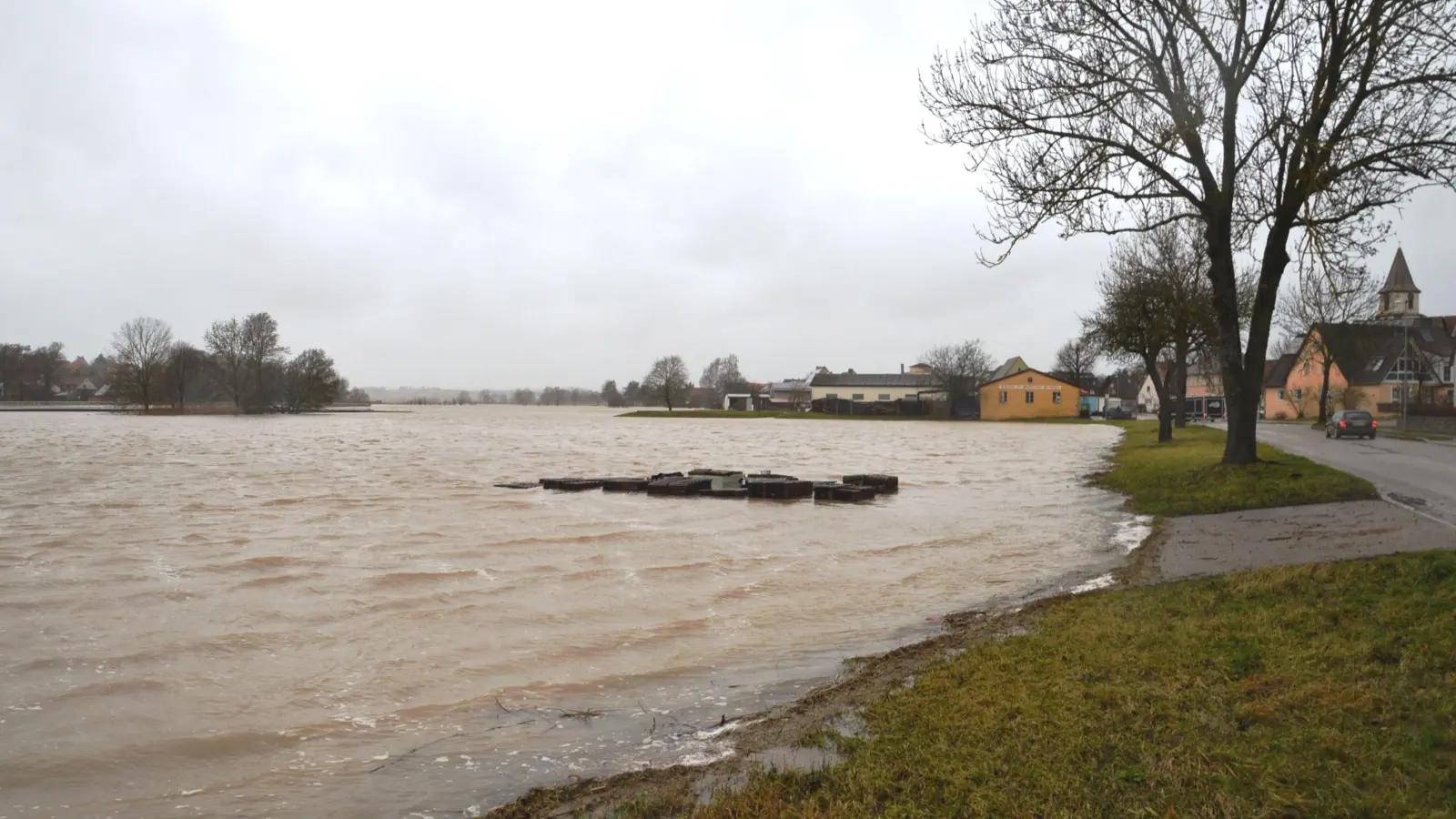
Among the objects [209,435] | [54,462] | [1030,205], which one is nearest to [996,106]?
[1030,205]

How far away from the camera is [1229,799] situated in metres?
3.48

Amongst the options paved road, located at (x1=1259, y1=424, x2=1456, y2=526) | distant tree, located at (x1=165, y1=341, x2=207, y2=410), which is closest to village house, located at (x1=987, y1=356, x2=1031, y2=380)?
paved road, located at (x1=1259, y1=424, x2=1456, y2=526)

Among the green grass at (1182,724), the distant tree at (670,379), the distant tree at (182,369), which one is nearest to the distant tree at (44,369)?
the distant tree at (182,369)

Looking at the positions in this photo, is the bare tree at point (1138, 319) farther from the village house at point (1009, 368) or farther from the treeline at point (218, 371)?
the treeline at point (218, 371)

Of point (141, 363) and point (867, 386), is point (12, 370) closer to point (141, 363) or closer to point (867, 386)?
point (141, 363)

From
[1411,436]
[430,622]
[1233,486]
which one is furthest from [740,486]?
[1411,436]

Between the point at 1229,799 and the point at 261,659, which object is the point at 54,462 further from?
the point at 1229,799

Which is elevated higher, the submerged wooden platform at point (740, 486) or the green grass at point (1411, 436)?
the green grass at point (1411, 436)

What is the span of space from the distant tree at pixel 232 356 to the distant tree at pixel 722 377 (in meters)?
74.4

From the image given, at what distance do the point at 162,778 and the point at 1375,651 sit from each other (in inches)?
289

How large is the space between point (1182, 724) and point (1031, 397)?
84.5m

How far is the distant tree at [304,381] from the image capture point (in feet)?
347

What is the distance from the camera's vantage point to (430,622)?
8.69 metres

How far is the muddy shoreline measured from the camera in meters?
4.25
